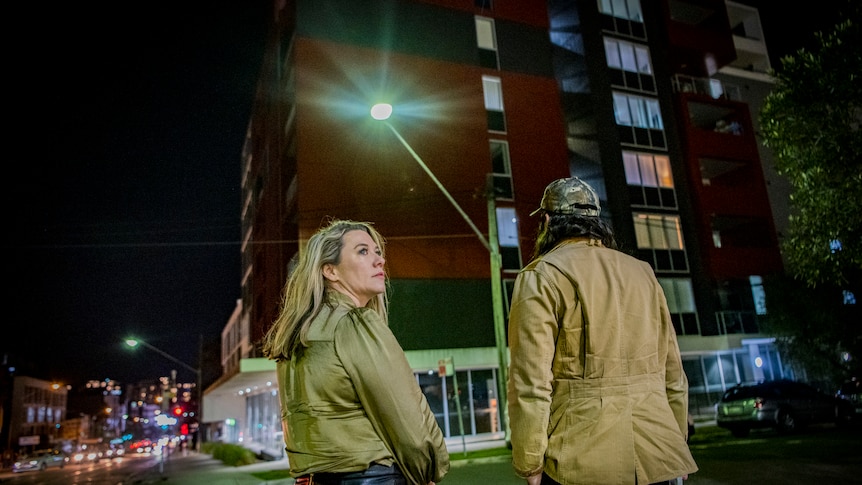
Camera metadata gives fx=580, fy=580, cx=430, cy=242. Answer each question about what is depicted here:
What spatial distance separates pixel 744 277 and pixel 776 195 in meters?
6.71

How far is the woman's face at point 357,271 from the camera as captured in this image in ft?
8.07

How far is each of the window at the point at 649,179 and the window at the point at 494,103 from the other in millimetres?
6438

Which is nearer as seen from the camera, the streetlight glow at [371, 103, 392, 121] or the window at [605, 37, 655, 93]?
the streetlight glow at [371, 103, 392, 121]

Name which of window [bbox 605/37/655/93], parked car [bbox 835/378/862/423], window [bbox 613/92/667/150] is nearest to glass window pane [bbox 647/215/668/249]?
window [bbox 613/92/667/150]

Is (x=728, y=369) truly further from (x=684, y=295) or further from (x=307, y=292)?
(x=307, y=292)

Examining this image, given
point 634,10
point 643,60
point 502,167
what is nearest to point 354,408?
point 502,167

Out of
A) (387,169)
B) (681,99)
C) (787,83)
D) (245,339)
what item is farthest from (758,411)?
(245,339)

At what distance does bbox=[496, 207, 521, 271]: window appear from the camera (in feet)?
78.1

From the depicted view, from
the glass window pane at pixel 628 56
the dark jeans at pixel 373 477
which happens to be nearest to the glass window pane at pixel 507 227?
the glass window pane at pixel 628 56

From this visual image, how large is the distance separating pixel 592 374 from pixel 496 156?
77.5ft

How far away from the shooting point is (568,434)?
2172mm

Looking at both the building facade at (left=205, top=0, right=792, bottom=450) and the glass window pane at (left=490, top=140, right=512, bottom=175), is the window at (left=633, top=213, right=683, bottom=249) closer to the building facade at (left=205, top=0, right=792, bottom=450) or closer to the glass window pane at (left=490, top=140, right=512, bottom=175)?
the building facade at (left=205, top=0, right=792, bottom=450)

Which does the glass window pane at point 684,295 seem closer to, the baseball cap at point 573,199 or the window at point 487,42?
the window at point 487,42

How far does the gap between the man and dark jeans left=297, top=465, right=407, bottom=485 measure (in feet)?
1.46
